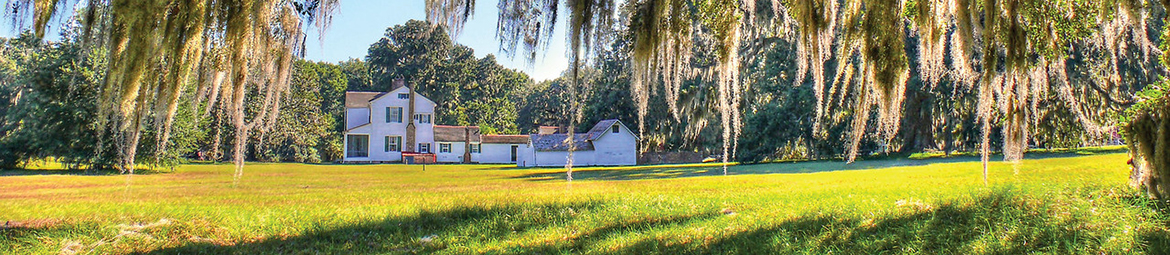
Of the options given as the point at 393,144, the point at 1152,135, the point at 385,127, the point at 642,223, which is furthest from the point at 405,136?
the point at 1152,135

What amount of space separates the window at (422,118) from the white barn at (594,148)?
5.50 m

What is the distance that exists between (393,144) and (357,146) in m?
1.76

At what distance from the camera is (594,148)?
31906mm

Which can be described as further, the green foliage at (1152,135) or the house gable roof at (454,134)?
the house gable roof at (454,134)

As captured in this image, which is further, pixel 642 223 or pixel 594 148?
pixel 594 148

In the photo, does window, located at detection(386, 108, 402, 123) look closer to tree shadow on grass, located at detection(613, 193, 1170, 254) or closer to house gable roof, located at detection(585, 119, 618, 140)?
house gable roof, located at detection(585, 119, 618, 140)

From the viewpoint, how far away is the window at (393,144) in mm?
32469

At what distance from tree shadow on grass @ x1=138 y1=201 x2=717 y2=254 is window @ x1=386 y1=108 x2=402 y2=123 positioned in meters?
26.2

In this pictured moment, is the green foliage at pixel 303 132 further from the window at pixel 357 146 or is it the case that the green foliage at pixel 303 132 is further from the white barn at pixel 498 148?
the white barn at pixel 498 148

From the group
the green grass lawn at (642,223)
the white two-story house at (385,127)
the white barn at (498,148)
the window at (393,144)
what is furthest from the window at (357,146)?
the green grass lawn at (642,223)

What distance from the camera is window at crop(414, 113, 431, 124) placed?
33575mm

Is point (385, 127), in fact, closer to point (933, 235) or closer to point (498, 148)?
point (498, 148)

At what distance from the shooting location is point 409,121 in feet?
108

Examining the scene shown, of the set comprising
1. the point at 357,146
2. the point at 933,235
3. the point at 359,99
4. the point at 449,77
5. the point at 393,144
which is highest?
the point at 449,77
